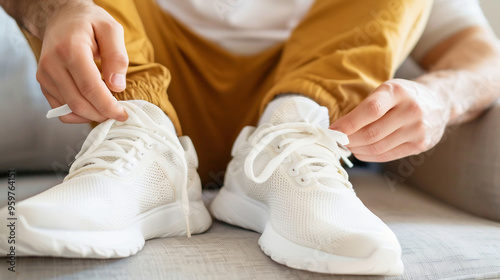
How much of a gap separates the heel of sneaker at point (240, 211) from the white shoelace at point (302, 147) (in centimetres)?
4

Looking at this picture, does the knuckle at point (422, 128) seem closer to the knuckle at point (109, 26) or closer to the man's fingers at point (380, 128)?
the man's fingers at point (380, 128)

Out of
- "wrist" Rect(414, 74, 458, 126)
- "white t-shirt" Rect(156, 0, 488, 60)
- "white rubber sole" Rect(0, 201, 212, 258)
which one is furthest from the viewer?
"white t-shirt" Rect(156, 0, 488, 60)

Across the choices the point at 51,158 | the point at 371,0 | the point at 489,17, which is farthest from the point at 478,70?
the point at 51,158

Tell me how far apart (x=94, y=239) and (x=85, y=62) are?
0.54 ft

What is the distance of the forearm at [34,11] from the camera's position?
1.74 feet

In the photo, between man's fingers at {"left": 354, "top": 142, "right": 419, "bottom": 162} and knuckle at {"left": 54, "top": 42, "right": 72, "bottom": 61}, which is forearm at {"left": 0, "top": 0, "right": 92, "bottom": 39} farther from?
man's fingers at {"left": 354, "top": 142, "right": 419, "bottom": 162}

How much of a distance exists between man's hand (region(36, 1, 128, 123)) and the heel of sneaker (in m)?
0.16

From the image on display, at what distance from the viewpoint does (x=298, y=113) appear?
518 millimetres

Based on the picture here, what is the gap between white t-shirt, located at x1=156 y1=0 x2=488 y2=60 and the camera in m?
0.70

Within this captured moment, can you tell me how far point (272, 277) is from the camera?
1.32 ft

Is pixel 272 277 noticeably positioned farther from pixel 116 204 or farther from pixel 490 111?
pixel 490 111

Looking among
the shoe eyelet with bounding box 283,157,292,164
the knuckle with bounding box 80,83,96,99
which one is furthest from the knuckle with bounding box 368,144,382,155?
the knuckle with bounding box 80,83,96,99

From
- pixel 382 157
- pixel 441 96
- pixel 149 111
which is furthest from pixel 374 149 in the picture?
pixel 149 111

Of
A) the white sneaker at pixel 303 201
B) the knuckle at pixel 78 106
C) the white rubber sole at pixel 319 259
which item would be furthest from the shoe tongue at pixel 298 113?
the knuckle at pixel 78 106
